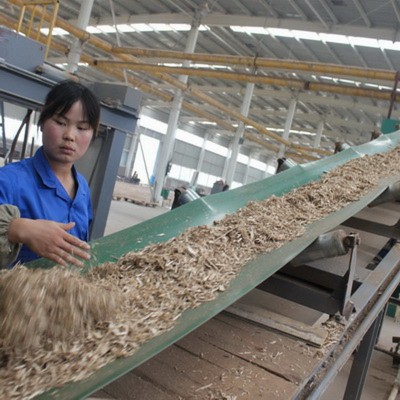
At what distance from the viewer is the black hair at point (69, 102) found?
3.48 ft

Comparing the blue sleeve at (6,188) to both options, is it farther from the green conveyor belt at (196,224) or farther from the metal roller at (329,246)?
the metal roller at (329,246)

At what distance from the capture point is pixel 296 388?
1.00 m

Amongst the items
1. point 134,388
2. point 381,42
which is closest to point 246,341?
point 134,388

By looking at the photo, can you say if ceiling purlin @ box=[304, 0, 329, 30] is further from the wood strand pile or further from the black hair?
the black hair

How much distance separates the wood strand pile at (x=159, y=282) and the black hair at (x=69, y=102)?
1.39 ft

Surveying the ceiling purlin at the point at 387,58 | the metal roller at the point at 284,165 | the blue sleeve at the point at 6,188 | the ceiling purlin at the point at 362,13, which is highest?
the ceiling purlin at the point at 362,13

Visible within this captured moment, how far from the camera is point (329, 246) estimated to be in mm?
1407

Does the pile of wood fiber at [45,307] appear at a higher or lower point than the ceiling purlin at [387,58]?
lower

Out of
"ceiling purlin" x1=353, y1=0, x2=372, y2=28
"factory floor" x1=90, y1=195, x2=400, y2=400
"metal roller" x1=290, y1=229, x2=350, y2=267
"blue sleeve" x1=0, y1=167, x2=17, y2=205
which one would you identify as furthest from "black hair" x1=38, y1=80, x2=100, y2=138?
"ceiling purlin" x1=353, y1=0, x2=372, y2=28

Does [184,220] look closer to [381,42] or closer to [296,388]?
[296,388]

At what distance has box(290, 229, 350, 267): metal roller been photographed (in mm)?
1379

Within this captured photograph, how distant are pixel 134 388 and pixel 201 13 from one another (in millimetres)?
9304

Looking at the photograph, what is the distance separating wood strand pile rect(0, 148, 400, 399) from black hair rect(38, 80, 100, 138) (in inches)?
16.7

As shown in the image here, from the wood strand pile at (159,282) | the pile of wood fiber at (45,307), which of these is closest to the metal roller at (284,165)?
the wood strand pile at (159,282)
